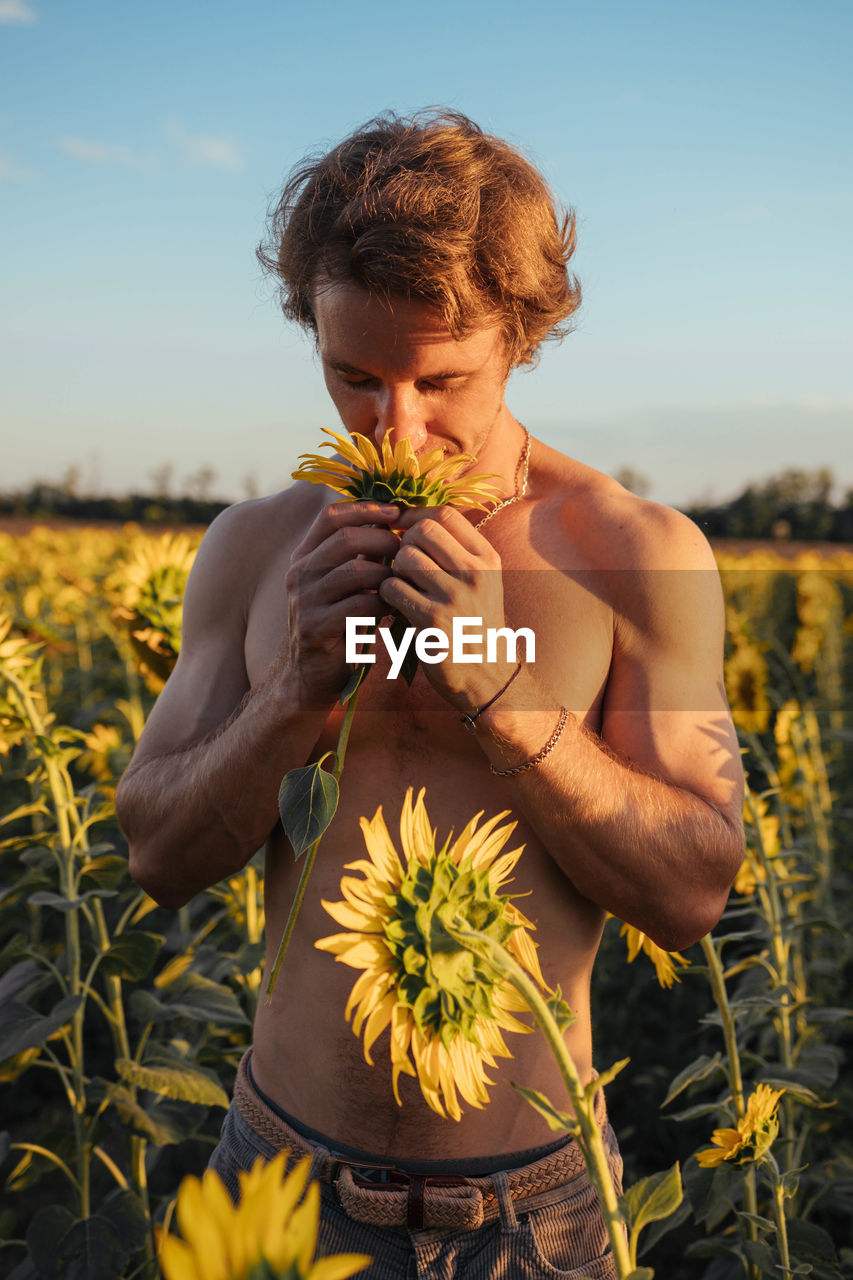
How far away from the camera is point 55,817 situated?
6.97ft

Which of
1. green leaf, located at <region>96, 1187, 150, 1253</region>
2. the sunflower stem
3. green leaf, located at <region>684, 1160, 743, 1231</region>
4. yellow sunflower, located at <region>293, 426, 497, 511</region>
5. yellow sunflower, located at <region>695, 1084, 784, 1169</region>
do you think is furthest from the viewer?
green leaf, located at <region>96, 1187, 150, 1253</region>

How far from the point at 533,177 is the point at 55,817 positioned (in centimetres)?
162

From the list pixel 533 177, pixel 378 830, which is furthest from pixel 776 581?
pixel 378 830

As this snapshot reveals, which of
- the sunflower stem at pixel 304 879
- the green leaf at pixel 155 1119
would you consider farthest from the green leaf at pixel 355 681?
the green leaf at pixel 155 1119

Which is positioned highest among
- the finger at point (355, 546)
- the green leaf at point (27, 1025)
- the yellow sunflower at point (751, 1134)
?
the finger at point (355, 546)

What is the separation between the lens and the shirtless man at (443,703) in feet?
4.53

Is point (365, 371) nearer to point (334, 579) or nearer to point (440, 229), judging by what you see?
point (440, 229)

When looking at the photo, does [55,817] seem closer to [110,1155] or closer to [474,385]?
[110,1155]

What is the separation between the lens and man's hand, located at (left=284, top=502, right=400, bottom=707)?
4.23 feet

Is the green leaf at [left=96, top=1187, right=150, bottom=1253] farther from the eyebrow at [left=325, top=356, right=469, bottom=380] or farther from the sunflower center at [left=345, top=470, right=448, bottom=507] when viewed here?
the eyebrow at [left=325, top=356, right=469, bottom=380]

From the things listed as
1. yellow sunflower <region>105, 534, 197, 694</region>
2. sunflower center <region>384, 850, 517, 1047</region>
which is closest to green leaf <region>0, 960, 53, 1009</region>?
yellow sunflower <region>105, 534, 197, 694</region>

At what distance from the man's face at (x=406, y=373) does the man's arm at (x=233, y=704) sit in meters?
0.32

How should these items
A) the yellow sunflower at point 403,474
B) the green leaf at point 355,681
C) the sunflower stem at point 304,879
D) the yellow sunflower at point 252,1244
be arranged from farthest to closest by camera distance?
the yellow sunflower at point 403,474 → the green leaf at point 355,681 → the sunflower stem at point 304,879 → the yellow sunflower at point 252,1244

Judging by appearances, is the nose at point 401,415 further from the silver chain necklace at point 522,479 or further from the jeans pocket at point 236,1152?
the jeans pocket at point 236,1152
